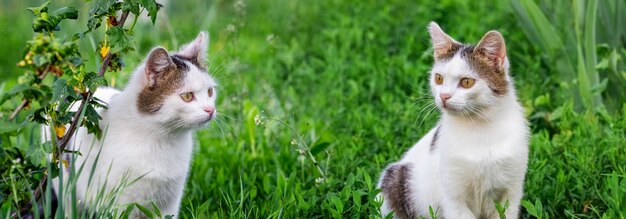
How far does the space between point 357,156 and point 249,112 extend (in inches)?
44.2

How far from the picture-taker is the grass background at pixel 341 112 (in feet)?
13.6

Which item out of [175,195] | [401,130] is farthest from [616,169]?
[175,195]

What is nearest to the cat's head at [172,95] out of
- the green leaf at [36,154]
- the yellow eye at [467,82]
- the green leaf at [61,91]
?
the green leaf at [61,91]

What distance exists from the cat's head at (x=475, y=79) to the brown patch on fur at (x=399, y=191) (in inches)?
16.6

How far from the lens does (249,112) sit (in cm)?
573

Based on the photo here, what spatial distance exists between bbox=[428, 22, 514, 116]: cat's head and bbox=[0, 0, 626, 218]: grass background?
472mm

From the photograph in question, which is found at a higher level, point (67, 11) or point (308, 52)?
point (67, 11)

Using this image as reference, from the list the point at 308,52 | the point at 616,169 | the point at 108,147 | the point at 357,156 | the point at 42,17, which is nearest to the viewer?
the point at 42,17

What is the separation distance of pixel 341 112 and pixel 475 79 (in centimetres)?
194

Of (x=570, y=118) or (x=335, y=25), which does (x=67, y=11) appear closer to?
(x=570, y=118)

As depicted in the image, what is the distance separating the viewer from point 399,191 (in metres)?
3.92

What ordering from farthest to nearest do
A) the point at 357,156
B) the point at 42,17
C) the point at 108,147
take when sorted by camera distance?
the point at 357,156 < the point at 108,147 < the point at 42,17

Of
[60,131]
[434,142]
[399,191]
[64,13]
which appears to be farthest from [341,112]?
[64,13]

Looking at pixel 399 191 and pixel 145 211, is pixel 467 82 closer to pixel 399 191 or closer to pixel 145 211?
pixel 399 191
